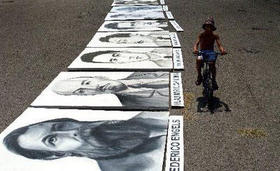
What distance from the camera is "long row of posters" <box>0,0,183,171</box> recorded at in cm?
697

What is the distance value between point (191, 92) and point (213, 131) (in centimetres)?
222

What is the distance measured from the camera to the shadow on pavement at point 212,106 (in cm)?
887

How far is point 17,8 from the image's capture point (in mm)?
23438

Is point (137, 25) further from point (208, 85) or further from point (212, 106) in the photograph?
point (212, 106)

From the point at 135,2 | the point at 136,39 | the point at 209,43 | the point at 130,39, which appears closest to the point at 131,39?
the point at 130,39

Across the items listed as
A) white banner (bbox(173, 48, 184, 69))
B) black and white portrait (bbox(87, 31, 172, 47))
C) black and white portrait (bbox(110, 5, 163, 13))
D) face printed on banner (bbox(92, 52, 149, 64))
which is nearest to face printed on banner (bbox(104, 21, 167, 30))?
black and white portrait (bbox(87, 31, 172, 47))

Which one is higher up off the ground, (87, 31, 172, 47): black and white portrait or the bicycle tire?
the bicycle tire

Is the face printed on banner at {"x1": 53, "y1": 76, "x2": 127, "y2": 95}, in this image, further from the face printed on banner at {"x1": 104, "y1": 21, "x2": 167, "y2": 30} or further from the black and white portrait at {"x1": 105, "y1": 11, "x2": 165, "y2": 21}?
the black and white portrait at {"x1": 105, "y1": 11, "x2": 165, "y2": 21}

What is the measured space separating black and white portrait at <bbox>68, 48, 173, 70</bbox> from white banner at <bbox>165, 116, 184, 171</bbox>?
384 cm

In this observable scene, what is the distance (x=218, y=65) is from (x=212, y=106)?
338 centimetres

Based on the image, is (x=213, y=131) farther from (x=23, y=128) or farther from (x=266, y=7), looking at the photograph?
(x=266, y=7)

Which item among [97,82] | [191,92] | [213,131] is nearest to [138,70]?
[97,82]

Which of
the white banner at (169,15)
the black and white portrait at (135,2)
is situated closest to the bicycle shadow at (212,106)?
the white banner at (169,15)

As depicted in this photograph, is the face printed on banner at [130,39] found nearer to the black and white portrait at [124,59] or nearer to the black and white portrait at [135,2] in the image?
the black and white portrait at [124,59]
